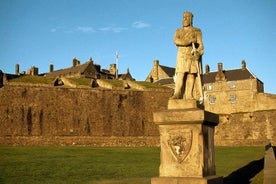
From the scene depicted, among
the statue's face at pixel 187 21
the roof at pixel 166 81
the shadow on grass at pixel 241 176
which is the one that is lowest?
the shadow on grass at pixel 241 176

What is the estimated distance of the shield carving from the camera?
6801mm

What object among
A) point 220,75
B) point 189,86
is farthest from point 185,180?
point 220,75

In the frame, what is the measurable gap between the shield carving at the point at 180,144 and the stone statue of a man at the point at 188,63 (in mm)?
981

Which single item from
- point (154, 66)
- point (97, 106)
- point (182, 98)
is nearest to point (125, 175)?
point (182, 98)

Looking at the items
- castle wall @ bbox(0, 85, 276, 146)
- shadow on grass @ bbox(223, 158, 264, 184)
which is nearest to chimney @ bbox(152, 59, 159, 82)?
castle wall @ bbox(0, 85, 276, 146)

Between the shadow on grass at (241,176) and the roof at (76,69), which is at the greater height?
the roof at (76,69)

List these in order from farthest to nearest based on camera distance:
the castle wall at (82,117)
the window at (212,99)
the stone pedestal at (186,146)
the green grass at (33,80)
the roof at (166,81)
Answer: the roof at (166,81), the window at (212,99), the green grass at (33,80), the castle wall at (82,117), the stone pedestal at (186,146)

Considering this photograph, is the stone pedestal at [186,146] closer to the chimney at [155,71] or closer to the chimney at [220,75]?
the chimney at [220,75]

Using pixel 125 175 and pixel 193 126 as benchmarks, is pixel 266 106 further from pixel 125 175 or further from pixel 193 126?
pixel 193 126

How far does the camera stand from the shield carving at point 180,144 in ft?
22.3

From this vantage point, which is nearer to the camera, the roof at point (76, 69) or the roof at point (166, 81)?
the roof at point (76, 69)

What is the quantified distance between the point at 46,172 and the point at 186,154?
952 centimetres

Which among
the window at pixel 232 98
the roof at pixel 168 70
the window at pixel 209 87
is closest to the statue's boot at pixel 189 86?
the window at pixel 232 98

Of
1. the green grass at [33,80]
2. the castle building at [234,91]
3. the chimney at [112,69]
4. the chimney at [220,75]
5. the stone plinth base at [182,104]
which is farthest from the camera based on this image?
the chimney at [112,69]
